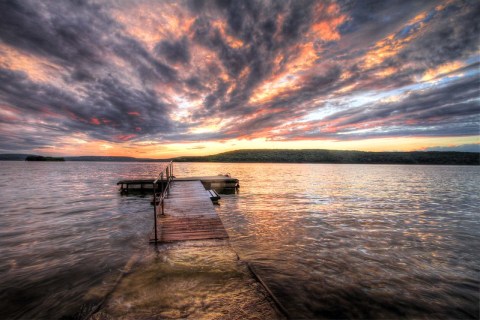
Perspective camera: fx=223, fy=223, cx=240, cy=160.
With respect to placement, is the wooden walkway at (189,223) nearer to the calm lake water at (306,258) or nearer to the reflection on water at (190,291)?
the calm lake water at (306,258)

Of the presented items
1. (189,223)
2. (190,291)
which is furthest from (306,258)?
(189,223)

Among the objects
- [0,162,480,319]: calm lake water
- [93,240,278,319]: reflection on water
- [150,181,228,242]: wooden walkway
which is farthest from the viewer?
[150,181,228,242]: wooden walkway

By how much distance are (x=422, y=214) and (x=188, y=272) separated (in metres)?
16.3

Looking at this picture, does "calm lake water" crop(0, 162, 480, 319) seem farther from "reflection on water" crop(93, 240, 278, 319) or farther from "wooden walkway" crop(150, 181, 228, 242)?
"reflection on water" crop(93, 240, 278, 319)

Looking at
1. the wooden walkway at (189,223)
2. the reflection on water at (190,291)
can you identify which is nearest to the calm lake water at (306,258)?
the wooden walkway at (189,223)

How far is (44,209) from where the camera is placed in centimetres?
1633

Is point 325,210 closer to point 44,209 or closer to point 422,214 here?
point 422,214

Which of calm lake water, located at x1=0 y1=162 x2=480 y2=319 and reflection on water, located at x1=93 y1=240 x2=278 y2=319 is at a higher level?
reflection on water, located at x1=93 y1=240 x2=278 y2=319

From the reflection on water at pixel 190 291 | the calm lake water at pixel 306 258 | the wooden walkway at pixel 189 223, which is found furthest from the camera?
the wooden walkway at pixel 189 223

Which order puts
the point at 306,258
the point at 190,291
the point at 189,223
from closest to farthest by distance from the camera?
the point at 190,291
the point at 306,258
the point at 189,223

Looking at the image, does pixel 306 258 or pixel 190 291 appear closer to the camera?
pixel 190 291

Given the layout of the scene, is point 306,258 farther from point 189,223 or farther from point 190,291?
point 189,223

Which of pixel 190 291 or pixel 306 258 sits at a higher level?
pixel 190 291

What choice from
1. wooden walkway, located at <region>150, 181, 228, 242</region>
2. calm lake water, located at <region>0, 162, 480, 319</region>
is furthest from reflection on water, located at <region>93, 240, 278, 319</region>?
wooden walkway, located at <region>150, 181, 228, 242</region>
